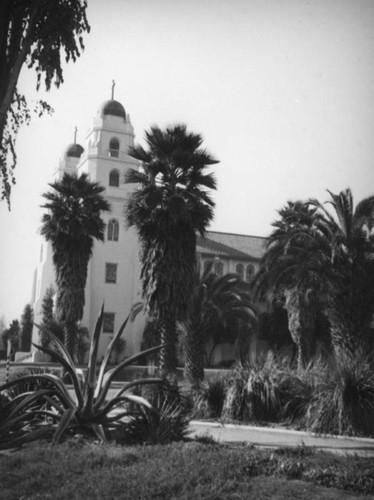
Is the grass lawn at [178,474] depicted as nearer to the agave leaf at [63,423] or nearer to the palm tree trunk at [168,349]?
the agave leaf at [63,423]

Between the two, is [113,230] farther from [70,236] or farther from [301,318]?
[301,318]

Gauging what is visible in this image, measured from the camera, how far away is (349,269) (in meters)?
19.6

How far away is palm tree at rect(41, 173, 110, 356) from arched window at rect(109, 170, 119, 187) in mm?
17756

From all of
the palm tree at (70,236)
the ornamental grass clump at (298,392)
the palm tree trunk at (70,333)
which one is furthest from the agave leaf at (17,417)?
the palm tree at (70,236)

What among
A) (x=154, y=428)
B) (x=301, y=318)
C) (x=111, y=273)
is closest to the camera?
(x=154, y=428)

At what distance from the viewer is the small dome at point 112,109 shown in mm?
50625

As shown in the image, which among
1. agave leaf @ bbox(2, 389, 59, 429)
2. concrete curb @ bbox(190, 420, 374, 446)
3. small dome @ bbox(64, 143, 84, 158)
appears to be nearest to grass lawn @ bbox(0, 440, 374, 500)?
agave leaf @ bbox(2, 389, 59, 429)

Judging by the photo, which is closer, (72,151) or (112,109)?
(112,109)

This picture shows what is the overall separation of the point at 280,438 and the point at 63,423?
181 inches

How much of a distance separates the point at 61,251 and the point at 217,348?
2122 centimetres

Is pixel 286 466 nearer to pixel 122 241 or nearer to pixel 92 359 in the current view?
pixel 92 359

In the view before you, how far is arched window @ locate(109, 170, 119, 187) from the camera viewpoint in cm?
4909

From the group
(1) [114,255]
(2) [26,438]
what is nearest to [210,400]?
(2) [26,438]

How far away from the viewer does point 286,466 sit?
7090 mm
